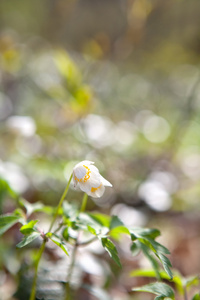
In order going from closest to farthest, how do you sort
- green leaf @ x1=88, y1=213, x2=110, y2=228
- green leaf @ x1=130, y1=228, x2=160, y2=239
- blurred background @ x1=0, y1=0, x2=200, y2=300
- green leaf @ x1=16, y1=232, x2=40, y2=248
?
green leaf @ x1=16, y1=232, x2=40, y2=248 < green leaf @ x1=130, y1=228, x2=160, y2=239 < green leaf @ x1=88, y1=213, x2=110, y2=228 < blurred background @ x1=0, y1=0, x2=200, y2=300

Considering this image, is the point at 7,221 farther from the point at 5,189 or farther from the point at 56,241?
the point at 5,189

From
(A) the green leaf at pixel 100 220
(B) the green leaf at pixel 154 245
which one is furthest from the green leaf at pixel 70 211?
(B) the green leaf at pixel 154 245

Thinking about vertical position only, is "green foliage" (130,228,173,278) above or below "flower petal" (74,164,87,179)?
below

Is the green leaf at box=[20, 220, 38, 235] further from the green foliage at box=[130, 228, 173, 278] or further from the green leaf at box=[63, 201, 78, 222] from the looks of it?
the green foliage at box=[130, 228, 173, 278]

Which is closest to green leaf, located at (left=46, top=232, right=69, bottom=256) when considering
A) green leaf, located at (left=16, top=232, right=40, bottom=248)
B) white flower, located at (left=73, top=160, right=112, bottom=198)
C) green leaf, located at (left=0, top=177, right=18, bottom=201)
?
green leaf, located at (left=16, top=232, right=40, bottom=248)

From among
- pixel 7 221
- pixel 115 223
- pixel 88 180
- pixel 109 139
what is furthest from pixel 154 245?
pixel 109 139
